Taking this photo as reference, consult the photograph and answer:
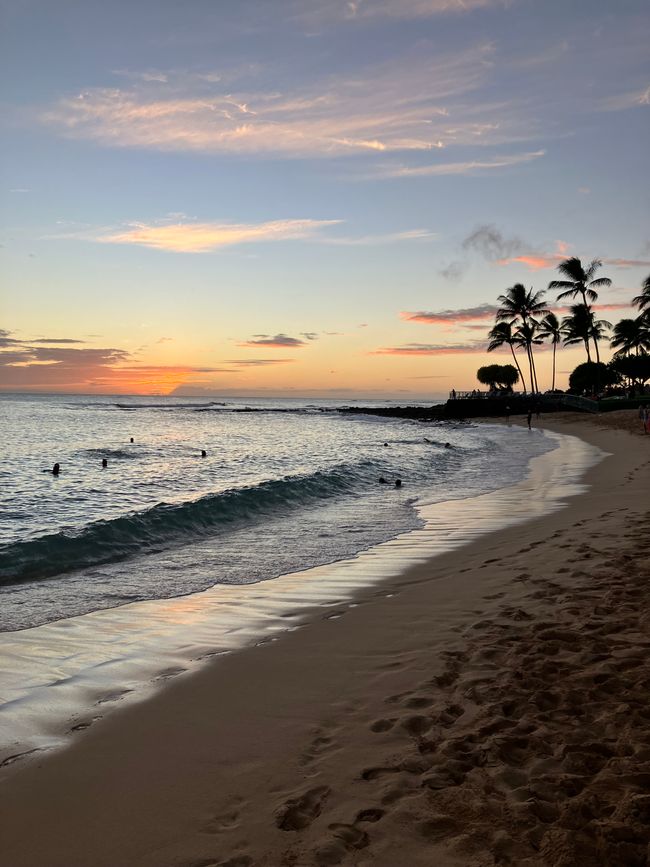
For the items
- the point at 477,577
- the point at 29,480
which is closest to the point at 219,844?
the point at 477,577

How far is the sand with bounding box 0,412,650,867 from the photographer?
278 cm

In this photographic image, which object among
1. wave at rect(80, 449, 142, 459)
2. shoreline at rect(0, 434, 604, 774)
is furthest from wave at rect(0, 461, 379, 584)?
wave at rect(80, 449, 142, 459)

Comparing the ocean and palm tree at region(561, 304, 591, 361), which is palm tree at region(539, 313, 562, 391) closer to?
palm tree at region(561, 304, 591, 361)

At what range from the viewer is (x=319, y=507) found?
15.2 meters

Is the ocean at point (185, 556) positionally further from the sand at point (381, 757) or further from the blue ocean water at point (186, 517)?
the sand at point (381, 757)

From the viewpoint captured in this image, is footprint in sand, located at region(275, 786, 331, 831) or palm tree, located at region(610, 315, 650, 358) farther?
palm tree, located at region(610, 315, 650, 358)

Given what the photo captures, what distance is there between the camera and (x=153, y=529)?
39.5ft

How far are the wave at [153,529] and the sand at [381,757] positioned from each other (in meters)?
5.31

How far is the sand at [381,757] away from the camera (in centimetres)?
278

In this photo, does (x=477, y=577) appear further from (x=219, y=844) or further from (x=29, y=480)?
(x=29, y=480)

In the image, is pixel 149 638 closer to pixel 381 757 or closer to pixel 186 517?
pixel 381 757

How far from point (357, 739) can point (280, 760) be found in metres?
0.50

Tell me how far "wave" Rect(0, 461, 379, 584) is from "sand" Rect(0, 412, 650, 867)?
5.31 meters

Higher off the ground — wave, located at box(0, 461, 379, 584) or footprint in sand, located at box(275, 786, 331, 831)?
wave, located at box(0, 461, 379, 584)
